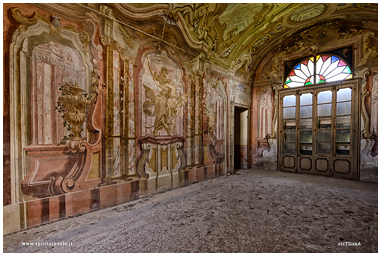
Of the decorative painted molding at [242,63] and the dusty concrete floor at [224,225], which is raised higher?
the decorative painted molding at [242,63]

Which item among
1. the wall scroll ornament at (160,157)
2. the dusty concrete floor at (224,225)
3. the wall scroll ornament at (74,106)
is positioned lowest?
the dusty concrete floor at (224,225)

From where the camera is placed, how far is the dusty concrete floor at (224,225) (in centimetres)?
198

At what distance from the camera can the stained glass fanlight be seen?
514cm

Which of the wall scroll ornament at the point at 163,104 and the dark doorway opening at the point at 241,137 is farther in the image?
the dark doorway opening at the point at 241,137

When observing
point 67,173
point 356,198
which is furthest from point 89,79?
point 356,198

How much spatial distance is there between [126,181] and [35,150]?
4.71 feet

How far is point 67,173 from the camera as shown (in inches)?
105

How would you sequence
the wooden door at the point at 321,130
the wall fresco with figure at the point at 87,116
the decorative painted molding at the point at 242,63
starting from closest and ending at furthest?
1. the wall fresco with figure at the point at 87,116
2. the wooden door at the point at 321,130
3. the decorative painted molding at the point at 242,63

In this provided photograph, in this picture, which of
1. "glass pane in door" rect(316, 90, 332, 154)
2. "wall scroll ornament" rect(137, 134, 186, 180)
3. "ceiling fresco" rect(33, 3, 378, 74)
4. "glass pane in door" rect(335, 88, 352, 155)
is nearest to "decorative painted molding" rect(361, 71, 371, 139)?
"glass pane in door" rect(335, 88, 352, 155)

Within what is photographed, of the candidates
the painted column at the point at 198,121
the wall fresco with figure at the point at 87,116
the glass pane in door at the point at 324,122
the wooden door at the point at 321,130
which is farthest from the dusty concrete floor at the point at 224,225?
the glass pane in door at the point at 324,122

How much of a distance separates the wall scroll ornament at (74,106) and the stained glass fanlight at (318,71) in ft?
19.6

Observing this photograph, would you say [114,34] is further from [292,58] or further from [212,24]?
[292,58]

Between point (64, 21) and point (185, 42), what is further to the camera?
point (185, 42)

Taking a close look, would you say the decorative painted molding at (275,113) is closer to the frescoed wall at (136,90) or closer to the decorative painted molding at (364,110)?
the frescoed wall at (136,90)
